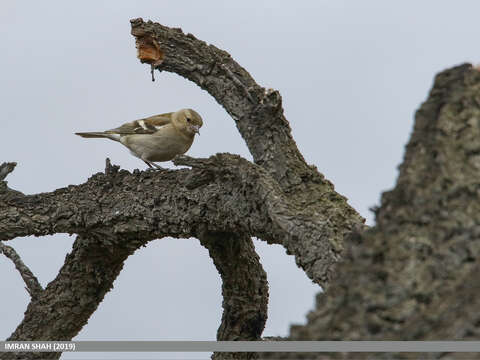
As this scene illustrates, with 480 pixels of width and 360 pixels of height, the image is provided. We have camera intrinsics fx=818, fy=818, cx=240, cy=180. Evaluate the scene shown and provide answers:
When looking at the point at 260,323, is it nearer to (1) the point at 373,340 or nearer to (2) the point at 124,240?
(2) the point at 124,240

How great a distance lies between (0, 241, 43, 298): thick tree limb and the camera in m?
6.84

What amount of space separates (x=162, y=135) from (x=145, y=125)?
1.22ft

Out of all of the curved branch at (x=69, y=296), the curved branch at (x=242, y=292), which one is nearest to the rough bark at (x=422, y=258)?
the curved branch at (x=242, y=292)

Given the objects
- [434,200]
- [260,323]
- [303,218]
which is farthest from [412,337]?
[260,323]

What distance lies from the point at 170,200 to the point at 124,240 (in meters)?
0.73

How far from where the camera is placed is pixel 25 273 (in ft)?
22.6

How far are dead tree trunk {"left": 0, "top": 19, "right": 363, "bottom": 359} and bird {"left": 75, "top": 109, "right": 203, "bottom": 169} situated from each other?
158 cm

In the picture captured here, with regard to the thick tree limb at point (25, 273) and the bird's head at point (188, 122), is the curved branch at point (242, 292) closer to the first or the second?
the thick tree limb at point (25, 273)

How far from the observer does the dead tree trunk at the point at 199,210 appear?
5004 millimetres

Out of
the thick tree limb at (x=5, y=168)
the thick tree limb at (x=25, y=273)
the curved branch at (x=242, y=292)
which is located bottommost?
the curved branch at (x=242, y=292)

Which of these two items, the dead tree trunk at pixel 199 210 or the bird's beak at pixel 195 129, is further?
the bird's beak at pixel 195 129

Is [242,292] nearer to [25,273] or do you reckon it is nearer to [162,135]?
[25,273]

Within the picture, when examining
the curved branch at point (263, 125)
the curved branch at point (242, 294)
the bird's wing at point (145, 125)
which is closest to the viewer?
the curved branch at point (263, 125)

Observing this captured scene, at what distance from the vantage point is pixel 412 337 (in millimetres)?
2330
